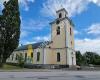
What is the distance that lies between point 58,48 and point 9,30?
50.8 feet

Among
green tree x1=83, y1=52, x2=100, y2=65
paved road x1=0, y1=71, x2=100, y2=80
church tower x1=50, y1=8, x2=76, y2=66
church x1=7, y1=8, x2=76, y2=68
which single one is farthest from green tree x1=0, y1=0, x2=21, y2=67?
green tree x1=83, y1=52, x2=100, y2=65

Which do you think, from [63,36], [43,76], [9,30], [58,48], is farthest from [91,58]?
[43,76]

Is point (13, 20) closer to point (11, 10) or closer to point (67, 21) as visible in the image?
point (11, 10)

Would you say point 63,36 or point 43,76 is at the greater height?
point 63,36

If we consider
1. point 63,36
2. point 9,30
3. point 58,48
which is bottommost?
point 58,48

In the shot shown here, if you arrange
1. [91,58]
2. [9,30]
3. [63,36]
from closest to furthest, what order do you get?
[9,30] → [63,36] → [91,58]

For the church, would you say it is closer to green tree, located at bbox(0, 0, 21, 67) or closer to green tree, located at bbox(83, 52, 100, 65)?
green tree, located at bbox(0, 0, 21, 67)

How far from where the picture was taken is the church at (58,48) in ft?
162

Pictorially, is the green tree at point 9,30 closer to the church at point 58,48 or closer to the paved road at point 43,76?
the church at point 58,48

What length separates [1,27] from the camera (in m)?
39.2

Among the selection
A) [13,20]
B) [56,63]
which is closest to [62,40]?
[56,63]

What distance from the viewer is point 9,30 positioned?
1543 inches

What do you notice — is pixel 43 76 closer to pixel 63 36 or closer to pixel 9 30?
pixel 9 30

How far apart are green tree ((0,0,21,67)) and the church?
38.4ft
